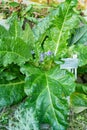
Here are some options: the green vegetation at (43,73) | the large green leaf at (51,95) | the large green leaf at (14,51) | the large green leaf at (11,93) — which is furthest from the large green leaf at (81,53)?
the large green leaf at (11,93)

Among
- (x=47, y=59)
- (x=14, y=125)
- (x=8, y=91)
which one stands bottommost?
(x=14, y=125)

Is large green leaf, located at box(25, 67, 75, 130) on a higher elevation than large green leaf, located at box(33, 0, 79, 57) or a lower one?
lower

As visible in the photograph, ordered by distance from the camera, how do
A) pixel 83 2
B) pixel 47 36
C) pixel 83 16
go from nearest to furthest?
1. pixel 47 36
2. pixel 83 16
3. pixel 83 2

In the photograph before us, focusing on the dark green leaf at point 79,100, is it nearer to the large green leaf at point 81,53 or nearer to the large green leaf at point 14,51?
the large green leaf at point 81,53

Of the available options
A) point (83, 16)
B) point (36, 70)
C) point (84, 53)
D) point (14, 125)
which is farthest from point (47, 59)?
point (83, 16)

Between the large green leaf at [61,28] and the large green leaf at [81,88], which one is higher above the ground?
the large green leaf at [61,28]

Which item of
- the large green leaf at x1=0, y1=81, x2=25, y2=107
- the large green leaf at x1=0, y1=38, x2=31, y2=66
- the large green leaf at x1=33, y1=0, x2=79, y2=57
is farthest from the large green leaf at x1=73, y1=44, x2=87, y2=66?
the large green leaf at x1=0, y1=81, x2=25, y2=107

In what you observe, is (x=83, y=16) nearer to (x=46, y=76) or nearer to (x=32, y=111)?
(x=46, y=76)

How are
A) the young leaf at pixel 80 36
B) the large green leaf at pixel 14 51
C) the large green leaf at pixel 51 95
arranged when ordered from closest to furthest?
1. the large green leaf at pixel 51 95
2. the large green leaf at pixel 14 51
3. the young leaf at pixel 80 36

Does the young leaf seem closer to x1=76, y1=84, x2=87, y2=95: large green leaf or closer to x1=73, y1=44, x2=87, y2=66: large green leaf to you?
x1=73, y1=44, x2=87, y2=66: large green leaf
